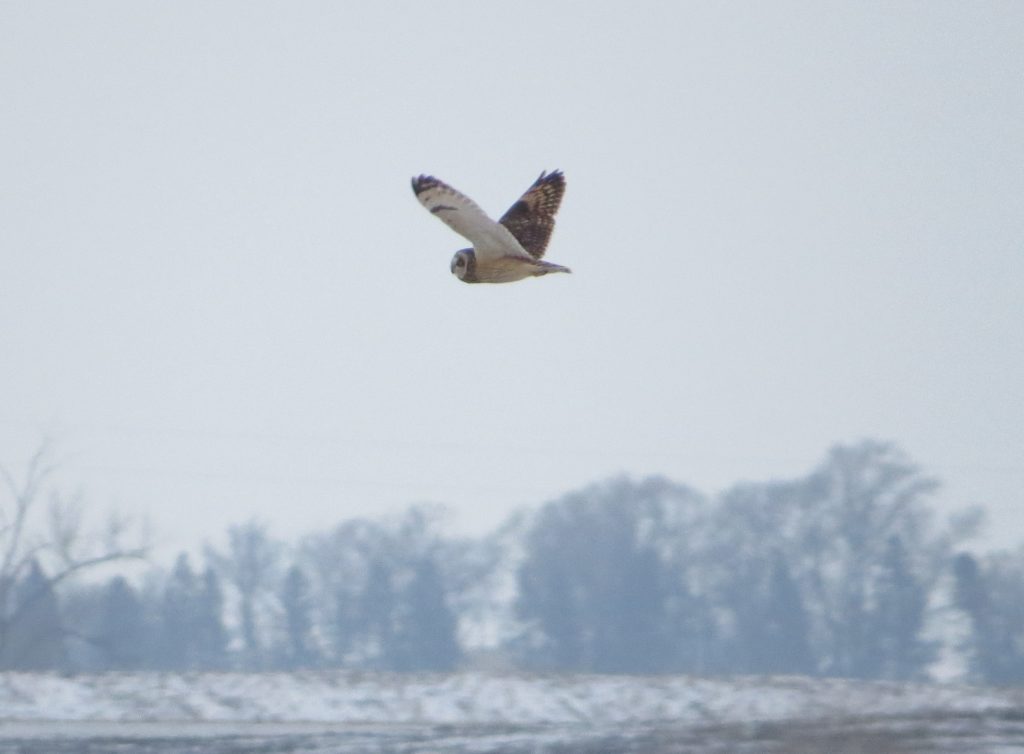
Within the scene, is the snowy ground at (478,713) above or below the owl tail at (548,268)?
below

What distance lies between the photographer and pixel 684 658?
61.7 meters

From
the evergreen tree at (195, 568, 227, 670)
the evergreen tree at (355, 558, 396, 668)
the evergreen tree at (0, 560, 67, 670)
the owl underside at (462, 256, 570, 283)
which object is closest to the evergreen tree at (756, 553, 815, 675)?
the evergreen tree at (355, 558, 396, 668)

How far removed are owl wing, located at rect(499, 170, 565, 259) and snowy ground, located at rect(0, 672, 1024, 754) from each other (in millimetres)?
4921

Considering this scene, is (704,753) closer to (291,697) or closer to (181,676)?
(291,697)

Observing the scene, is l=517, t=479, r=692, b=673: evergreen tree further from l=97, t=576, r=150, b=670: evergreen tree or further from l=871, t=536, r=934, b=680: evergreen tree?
l=97, t=576, r=150, b=670: evergreen tree

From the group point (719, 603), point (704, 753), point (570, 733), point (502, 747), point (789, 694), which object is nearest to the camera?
point (704, 753)

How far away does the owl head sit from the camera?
1188 cm

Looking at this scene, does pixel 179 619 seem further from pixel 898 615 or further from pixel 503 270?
pixel 503 270

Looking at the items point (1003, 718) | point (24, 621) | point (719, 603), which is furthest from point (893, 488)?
point (1003, 718)

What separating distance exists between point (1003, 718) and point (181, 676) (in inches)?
579

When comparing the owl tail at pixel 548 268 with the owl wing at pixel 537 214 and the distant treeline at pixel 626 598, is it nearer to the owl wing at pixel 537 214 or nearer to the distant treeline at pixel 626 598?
the owl wing at pixel 537 214

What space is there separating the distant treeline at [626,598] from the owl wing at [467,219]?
36683mm

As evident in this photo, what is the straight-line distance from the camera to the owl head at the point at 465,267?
39.0ft

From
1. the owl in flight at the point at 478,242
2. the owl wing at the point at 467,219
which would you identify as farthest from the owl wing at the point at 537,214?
the owl wing at the point at 467,219
